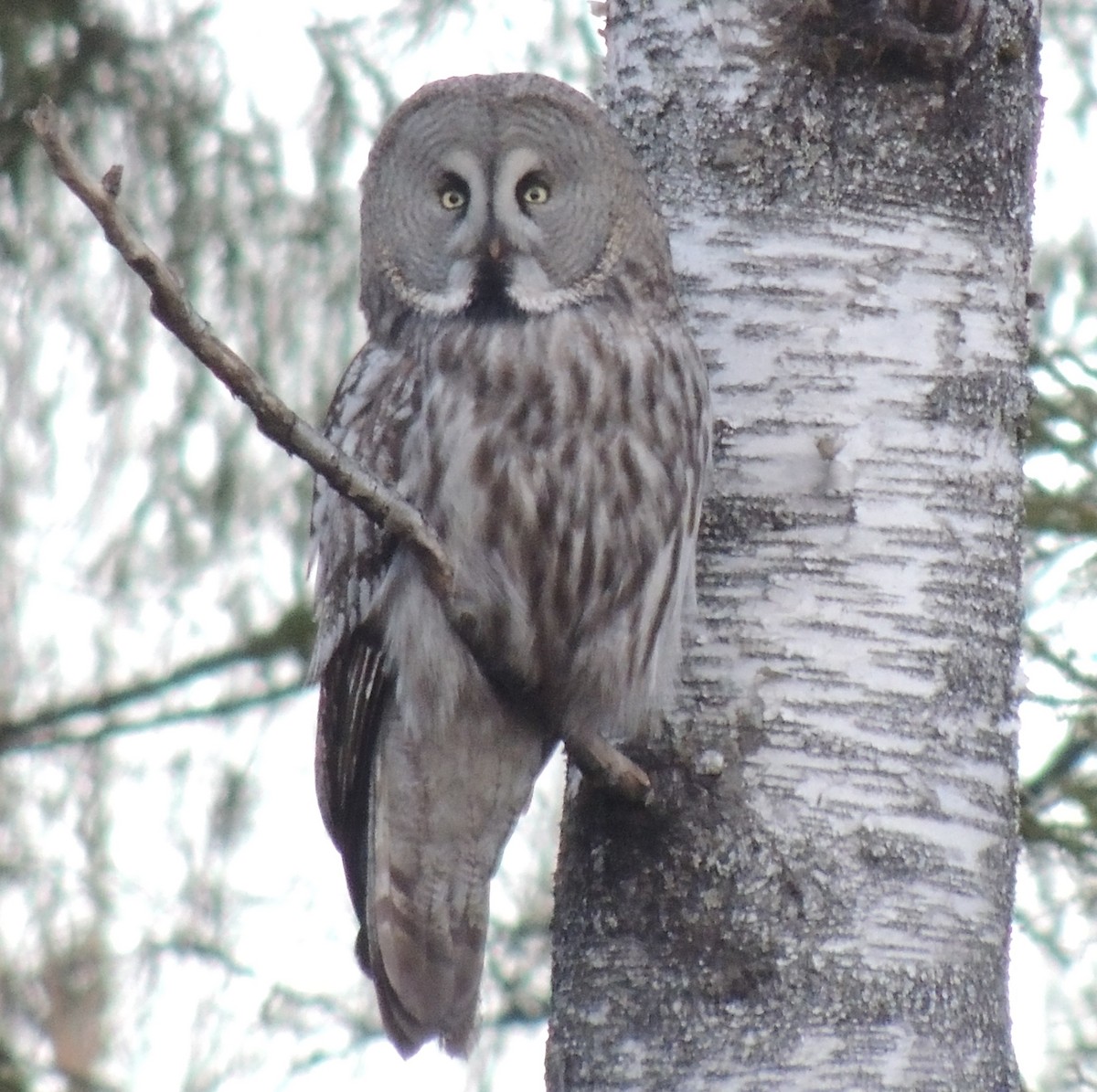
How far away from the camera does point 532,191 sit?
104 inches

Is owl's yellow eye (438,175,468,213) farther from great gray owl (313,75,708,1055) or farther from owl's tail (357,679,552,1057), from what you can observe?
owl's tail (357,679,552,1057)

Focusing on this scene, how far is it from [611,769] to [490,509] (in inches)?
15.0

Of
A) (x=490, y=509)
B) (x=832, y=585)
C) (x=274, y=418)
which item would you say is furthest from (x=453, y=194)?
(x=274, y=418)

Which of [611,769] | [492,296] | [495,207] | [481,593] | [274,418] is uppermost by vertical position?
[495,207]

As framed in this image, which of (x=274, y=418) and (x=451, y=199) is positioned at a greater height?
(x=451, y=199)

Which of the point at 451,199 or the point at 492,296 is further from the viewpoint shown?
the point at 451,199

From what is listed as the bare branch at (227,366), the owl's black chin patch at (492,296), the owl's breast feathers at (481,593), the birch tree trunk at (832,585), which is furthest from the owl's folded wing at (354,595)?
the bare branch at (227,366)

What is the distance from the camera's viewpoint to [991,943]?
2.12 metres

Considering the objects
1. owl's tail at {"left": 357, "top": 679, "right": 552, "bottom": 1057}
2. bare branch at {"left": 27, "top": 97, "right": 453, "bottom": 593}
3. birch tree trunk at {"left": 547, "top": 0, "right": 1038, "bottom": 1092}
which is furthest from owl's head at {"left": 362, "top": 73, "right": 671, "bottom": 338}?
bare branch at {"left": 27, "top": 97, "right": 453, "bottom": 593}

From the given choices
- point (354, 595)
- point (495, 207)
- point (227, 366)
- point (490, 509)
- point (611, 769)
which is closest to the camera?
point (227, 366)

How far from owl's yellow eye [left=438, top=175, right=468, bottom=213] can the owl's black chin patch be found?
0.35 ft

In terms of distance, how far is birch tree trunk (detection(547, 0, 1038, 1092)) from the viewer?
81.0 inches

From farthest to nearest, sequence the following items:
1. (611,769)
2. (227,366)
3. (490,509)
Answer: (490,509), (611,769), (227,366)

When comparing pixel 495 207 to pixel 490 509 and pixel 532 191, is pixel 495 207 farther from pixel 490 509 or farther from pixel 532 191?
pixel 490 509
